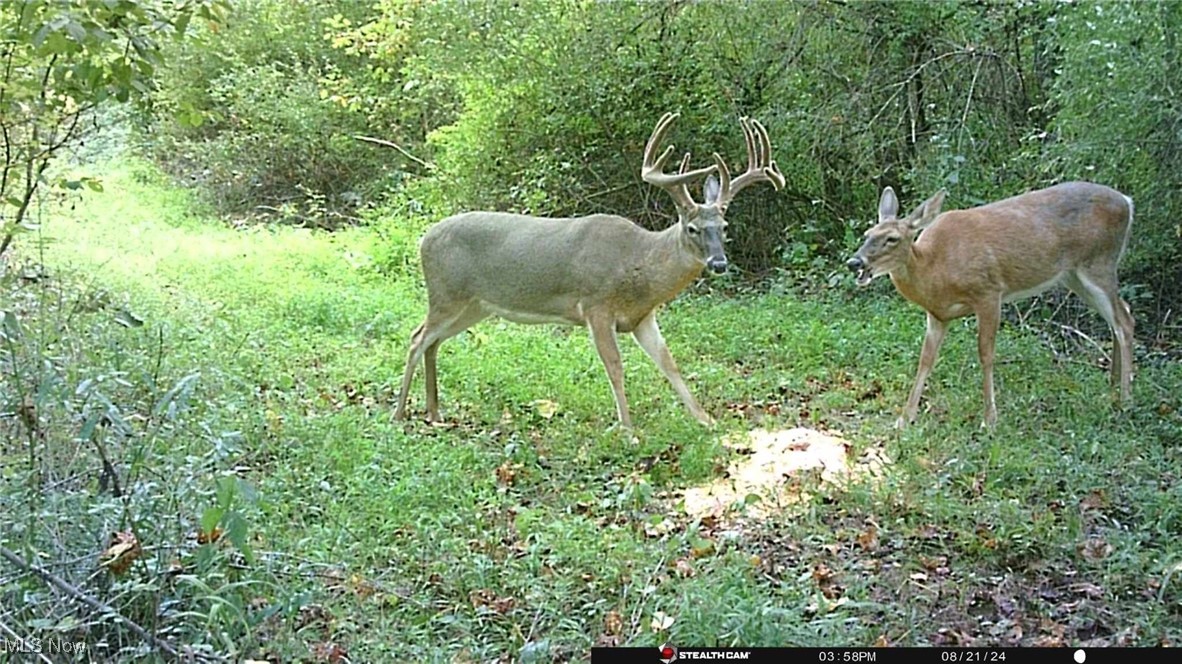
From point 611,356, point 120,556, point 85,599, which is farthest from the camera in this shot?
point 611,356

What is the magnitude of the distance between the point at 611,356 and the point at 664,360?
0.30 m

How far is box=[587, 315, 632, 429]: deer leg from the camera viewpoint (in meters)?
5.79

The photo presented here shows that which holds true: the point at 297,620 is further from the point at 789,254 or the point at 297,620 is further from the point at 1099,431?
the point at 789,254

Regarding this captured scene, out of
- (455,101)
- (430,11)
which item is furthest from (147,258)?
(455,101)

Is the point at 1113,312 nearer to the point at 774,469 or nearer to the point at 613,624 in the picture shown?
the point at 774,469

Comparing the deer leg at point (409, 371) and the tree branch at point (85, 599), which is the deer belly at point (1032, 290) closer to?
the deer leg at point (409, 371)

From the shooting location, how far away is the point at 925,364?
5.77 m

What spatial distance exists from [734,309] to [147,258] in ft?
16.5

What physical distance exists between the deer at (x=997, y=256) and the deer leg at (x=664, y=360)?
0.96m

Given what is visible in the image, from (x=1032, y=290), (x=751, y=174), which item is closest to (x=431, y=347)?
(x=751, y=174)

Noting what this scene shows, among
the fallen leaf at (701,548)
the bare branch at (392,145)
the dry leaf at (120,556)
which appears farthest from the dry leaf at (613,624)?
the bare branch at (392,145)

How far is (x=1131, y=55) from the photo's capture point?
5.73 m

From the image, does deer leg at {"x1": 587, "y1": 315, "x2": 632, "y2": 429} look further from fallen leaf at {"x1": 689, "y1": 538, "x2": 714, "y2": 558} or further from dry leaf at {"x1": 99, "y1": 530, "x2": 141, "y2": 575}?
dry leaf at {"x1": 99, "y1": 530, "x2": 141, "y2": 575}
